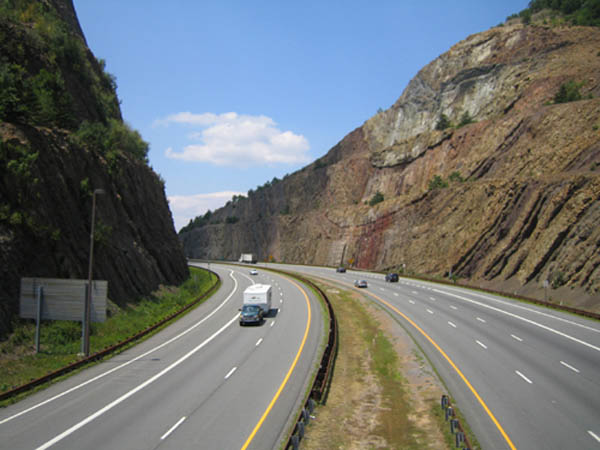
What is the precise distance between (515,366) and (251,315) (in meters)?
17.1

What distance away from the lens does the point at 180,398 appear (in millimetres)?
16141

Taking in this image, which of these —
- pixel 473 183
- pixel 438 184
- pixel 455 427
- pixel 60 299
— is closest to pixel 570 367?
pixel 455 427

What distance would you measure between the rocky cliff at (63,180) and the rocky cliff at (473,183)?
1424 inches

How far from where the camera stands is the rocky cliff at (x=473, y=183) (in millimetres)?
45312

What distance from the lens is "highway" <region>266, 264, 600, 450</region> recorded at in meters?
13.4

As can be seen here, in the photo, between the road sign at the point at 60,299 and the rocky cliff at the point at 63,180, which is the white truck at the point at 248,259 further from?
the road sign at the point at 60,299

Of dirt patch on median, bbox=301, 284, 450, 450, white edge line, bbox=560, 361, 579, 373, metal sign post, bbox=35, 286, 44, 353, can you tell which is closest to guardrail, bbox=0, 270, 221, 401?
metal sign post, bbox=35, 286, 44, 353

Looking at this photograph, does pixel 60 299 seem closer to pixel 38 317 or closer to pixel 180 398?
pixel 38 317

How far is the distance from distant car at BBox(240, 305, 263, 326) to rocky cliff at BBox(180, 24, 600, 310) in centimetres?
2500

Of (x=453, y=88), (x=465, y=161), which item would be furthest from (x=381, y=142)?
(x=465, y=161)

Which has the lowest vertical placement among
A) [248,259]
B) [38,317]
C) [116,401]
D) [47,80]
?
[116,401]

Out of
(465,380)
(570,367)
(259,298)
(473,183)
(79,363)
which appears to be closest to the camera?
(465,380)

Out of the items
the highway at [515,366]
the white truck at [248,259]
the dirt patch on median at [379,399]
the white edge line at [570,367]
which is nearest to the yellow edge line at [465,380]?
the highway at [515,366]

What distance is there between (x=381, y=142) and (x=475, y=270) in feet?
215
